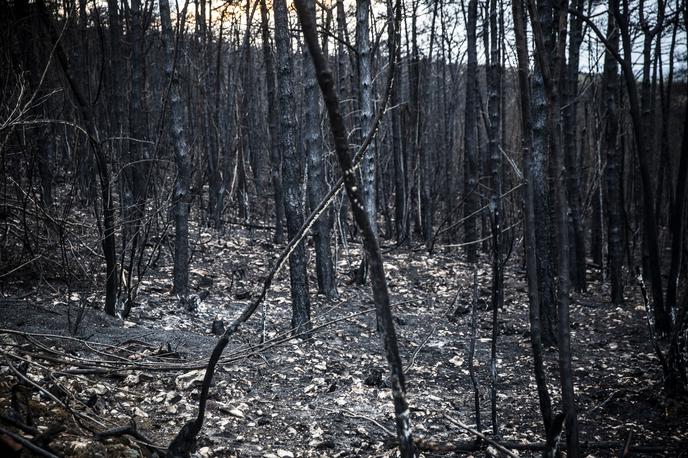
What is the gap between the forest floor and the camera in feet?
9.23

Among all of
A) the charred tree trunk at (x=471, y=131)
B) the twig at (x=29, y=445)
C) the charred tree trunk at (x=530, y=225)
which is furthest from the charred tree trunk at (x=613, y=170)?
the twig at (x=29, y=445)

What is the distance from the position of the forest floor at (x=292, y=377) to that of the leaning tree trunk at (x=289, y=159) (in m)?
0.53

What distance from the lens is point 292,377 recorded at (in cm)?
463

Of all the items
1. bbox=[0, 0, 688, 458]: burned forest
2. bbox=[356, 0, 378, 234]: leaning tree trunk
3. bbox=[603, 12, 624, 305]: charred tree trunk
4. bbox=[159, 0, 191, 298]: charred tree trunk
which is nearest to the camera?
bbox=[0, 0, 688, 458]: burned forest

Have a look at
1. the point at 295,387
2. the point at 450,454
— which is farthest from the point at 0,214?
the point at 450,454

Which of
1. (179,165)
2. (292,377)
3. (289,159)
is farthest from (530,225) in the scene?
(179,165)

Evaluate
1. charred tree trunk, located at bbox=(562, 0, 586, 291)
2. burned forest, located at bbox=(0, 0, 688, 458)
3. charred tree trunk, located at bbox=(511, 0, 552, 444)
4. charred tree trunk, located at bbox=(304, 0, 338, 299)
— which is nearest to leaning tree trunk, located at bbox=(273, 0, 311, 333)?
burned forest, located at bbox=(0, 0, 688, 458)

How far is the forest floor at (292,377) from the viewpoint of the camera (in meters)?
2.81

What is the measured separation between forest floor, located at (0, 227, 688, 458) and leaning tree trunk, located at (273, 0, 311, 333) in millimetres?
533

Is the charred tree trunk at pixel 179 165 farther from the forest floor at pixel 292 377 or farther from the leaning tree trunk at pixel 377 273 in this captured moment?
the leaning tree trunk at pixel 377 273

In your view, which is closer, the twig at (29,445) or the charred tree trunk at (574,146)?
the twig at (29,445)

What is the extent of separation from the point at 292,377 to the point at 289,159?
7.93 feet

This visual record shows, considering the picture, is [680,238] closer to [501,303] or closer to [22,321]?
[501,303]

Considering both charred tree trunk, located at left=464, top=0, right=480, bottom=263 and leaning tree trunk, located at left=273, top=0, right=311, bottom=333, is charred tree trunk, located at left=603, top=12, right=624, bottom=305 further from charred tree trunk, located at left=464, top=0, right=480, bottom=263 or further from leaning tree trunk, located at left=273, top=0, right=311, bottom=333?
leaning tree trunk, located at left=273, top=0, right=311, bottom=333
